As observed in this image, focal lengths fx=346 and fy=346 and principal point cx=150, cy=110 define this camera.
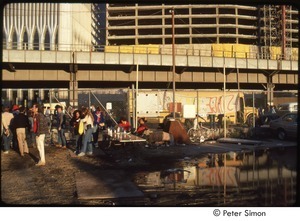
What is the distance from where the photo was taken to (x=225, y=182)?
7535 millimetres

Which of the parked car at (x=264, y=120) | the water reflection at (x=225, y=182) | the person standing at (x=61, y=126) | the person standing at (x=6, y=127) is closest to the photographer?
the water reflection at (x=225, y=182)

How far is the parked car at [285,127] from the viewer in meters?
15.9

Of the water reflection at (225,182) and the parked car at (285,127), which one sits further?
the parked car at (285,127)

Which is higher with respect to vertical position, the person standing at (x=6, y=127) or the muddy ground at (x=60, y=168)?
the person standing at (x=6, y=127)

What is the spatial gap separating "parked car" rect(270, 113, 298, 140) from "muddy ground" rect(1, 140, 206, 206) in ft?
18.4

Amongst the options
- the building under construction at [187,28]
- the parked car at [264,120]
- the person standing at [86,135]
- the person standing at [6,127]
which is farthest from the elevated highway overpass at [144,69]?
the building under construction at [187,28]

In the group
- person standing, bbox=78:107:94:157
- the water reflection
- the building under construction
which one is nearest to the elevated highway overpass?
person standing, bbox=78:107:94:157

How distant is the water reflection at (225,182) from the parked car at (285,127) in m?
5.07

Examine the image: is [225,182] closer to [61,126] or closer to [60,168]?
[60,168]

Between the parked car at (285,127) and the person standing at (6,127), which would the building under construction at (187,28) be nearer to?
the parked car at (285,127)

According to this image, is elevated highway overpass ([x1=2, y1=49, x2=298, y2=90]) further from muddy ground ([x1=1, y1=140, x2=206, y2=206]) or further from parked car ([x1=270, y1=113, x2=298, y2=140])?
muddy ground ([x1=1, y1=140, x2=206, y2=206])

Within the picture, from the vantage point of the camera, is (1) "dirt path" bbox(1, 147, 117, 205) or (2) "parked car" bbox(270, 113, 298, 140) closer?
(1) "dirt path" bbox(1, 147, 117, 205)

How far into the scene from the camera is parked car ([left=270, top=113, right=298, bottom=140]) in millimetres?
15884

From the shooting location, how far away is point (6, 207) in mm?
3902
